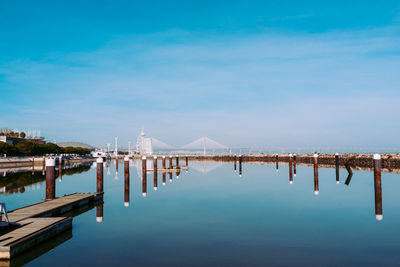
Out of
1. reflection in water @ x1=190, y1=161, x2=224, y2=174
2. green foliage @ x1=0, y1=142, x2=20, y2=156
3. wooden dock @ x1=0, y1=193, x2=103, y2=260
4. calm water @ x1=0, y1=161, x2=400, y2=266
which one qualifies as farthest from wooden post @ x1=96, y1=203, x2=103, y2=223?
green foliage @ x1=0, y1=142, x2=20, y2=156

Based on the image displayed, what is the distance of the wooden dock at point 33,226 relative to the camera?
917 cm

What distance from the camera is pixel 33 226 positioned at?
11156 mm

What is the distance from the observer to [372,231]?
13.2 meters

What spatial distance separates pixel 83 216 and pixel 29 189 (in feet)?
49.6

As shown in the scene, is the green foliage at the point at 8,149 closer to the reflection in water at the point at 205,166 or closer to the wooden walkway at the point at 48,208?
the reflection in water at the point at 205,166

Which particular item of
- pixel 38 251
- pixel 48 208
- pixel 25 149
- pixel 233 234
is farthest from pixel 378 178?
pixel 25 149

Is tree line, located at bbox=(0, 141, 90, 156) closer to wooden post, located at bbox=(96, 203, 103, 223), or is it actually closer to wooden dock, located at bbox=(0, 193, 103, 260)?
wooden post, located at bbox=(96, 203, 103, 223)

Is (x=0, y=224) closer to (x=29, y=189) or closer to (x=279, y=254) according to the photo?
(x=279, y=254)

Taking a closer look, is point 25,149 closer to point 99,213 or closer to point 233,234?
point 99,213

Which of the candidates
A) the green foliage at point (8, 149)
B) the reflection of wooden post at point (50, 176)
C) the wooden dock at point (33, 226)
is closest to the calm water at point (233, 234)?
the wooden dock at point (33, 226)

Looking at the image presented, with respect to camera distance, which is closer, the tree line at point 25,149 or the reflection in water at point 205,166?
the reflection in water at point 205,166

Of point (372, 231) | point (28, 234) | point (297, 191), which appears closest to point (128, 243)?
point (28, 234)

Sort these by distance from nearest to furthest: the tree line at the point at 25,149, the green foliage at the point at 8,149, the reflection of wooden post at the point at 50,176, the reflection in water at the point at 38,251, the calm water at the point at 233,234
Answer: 1. the reflection in water at the point at 38,251
2. the calm water at the point at 233,234
3. the reflection of wooden post at the point at 50,176
4. the green foliage at the point at 8,149
5. the tree line at the point at 25,149

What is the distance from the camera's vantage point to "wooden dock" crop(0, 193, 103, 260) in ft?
30.1
